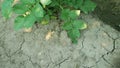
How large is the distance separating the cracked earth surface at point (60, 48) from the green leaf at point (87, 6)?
0.15 meters

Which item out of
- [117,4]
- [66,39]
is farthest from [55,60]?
[117,4]

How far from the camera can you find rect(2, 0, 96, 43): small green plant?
→ 2000mm

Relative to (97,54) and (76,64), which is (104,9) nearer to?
(97,54)

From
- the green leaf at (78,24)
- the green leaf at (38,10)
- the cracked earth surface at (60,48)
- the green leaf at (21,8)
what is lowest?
the cracked earth surface at (60,48)

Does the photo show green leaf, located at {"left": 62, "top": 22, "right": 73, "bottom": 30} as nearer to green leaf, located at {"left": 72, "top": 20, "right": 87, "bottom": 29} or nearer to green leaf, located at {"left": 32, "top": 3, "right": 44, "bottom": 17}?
green leaf, located at {"left": 72, "top": 20, "right": 87, "bottom": 29}

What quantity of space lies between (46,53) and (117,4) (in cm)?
97

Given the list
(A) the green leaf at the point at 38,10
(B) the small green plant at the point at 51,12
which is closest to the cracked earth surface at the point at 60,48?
(B) the small green plant at the point at 51,12

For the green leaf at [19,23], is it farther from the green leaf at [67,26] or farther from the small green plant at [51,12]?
the green leaf at [67,26]

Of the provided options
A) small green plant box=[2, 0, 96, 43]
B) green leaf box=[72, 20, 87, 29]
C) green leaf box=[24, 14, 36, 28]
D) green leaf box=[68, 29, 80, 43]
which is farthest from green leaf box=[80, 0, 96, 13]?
green leaf box=[24, 14, 36, 28]

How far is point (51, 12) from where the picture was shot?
2533mm

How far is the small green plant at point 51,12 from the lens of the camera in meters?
2.00

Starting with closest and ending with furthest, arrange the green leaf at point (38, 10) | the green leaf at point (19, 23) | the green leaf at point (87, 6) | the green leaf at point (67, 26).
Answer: the green leaf at point (38, 10), the green leaf at point (19, 23), the green leaf at point (67, 26), the green leaf at point (87, 6)

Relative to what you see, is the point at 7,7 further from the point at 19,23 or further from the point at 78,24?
the point at 78,24

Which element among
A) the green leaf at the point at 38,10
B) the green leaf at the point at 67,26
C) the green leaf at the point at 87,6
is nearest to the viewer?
the green leaf at the point at 38,10
